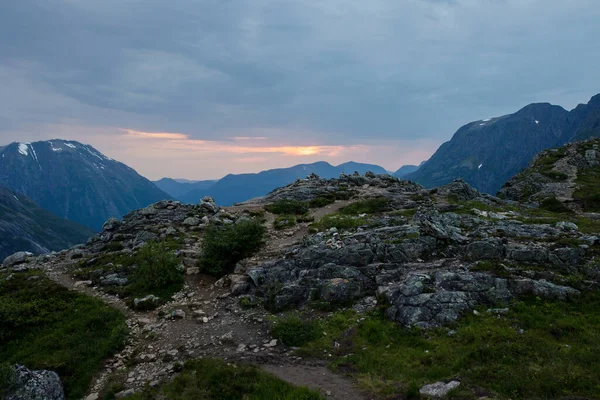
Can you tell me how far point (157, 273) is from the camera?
88.5 ft

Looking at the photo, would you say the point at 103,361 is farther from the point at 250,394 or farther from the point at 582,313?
the point at 582,313

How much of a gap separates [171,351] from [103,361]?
3.69m

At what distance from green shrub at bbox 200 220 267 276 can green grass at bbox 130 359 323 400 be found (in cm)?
1333

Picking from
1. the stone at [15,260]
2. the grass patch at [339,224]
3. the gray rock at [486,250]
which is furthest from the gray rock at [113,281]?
the gray rock at [486,250]

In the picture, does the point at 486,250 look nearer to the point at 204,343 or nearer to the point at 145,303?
the point at 204,343

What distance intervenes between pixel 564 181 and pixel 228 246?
8622 cm

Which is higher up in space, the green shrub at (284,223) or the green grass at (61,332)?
the green shrub at (284,223)

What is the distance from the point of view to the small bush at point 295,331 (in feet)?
59.6

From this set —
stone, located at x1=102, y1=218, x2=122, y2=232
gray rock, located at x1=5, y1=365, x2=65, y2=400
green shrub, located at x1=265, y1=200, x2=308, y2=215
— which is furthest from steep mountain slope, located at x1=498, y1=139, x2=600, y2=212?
stone, located at x1=102, y1=218, x2=122, y2=232

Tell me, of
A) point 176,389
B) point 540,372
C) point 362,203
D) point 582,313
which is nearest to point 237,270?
point 176,389

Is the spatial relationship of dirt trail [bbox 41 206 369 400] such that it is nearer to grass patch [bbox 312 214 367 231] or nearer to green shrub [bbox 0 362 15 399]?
green shrub [bbox 0 362 15 399]

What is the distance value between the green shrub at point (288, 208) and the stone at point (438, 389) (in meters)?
37.5

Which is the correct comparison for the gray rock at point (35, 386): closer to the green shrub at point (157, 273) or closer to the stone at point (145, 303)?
the stone at point (145, 303)

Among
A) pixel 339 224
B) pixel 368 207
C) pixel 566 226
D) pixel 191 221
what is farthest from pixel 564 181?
pixel 191 221
